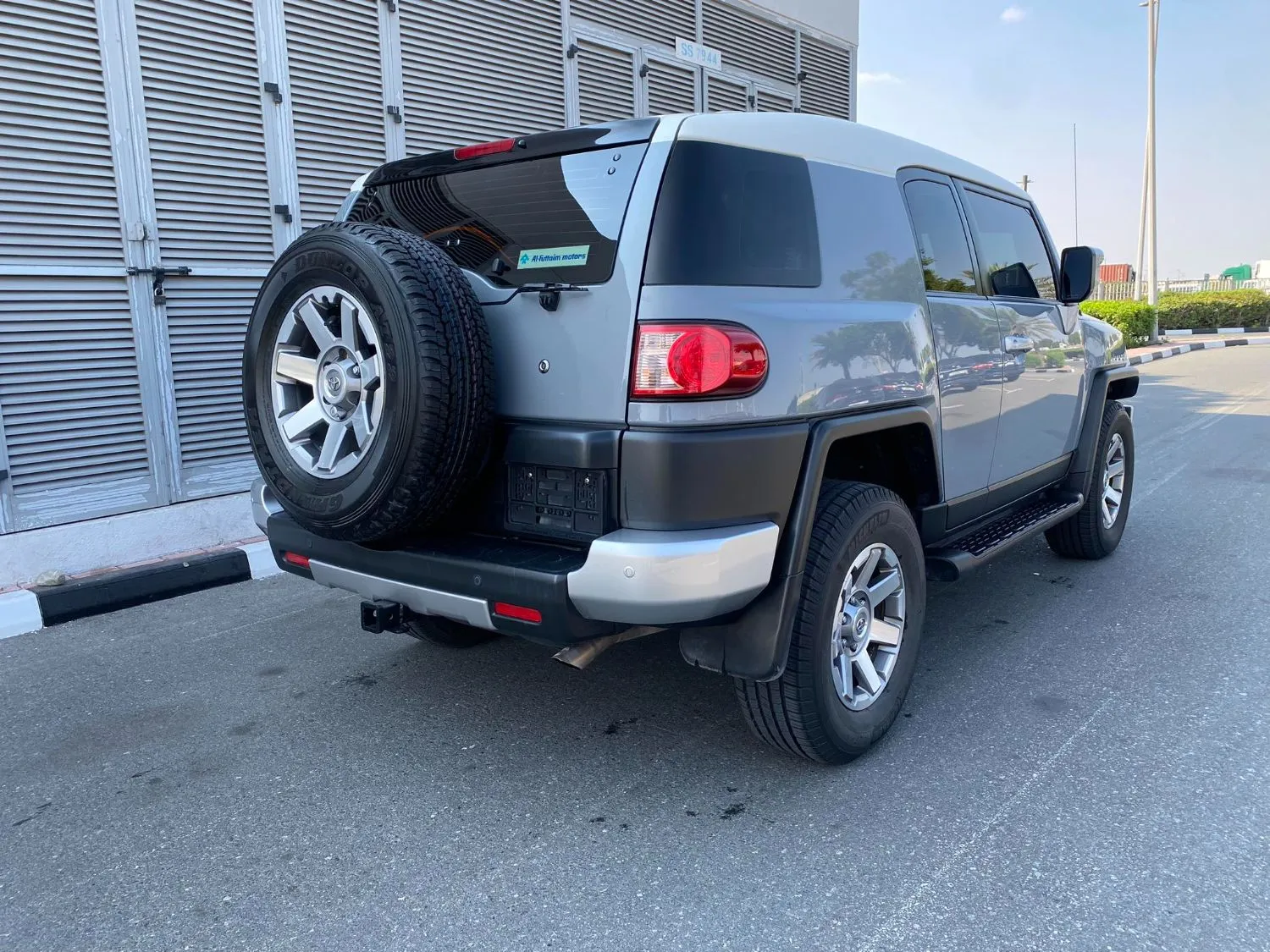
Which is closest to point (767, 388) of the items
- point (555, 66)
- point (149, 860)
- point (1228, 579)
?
point (149, 860)

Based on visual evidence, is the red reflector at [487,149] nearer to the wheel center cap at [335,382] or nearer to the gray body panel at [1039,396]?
the wheel center cap at [335,382]

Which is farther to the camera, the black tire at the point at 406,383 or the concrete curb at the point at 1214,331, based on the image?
the concrete curb at the point at 1214,331

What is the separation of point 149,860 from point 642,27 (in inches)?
340

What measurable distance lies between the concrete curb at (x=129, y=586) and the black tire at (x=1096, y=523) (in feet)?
14.7

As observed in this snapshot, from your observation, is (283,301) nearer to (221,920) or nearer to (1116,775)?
(221,920)

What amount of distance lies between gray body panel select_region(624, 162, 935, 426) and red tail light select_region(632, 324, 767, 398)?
0.03 m

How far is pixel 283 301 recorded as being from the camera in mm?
2848

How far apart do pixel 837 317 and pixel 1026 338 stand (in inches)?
66.9

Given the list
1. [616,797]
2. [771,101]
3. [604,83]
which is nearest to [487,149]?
[616,797]

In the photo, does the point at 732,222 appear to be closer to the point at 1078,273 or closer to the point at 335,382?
the point at 335,382

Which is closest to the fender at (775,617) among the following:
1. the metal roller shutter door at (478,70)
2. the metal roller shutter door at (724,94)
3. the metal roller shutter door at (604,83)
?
the metal roller shutter door at (478,70)

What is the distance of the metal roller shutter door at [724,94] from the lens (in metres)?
10.1

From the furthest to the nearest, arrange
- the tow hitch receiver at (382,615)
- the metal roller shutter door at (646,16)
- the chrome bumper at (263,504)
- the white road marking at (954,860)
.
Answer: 1. the metal roller shutter door at (646,16)
2. the chrome bumper at (263,504)
3. the tow hitch receiver at (382,615)
4. the white road marking at (954,860)

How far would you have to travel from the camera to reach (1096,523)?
5.07 metres
